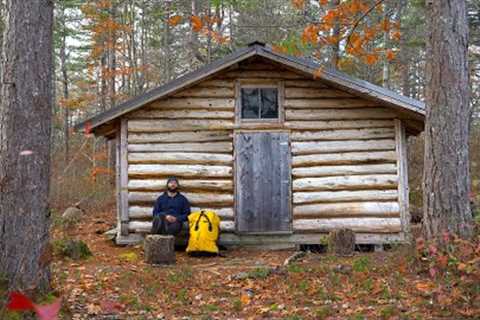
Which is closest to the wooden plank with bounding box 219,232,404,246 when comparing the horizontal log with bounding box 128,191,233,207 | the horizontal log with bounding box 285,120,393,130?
the horizontal log with bounding box 128,191,233,207

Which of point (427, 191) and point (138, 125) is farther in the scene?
point (138, 125)

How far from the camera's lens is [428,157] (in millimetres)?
7289

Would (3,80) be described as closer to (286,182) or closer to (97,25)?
(286,182)

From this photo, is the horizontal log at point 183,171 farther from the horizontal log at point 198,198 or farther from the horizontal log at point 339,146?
the horizontal log at point 339,146

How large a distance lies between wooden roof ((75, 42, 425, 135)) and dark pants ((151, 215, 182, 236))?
2301 mm

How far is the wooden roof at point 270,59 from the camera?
10680 mm

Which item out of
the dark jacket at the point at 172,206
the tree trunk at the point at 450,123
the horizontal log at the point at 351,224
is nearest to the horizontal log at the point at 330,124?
the horizontal log at the point at 351,224

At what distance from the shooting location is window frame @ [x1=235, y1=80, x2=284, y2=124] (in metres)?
11.5

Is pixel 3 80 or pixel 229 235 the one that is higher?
pixel 3 80

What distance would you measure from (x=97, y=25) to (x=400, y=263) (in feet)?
59.2

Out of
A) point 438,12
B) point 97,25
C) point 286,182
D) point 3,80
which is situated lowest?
point 286,182

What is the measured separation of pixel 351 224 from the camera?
1134cm

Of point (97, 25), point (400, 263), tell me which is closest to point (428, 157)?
point (400, 263)

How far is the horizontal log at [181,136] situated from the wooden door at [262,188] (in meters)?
0.36
